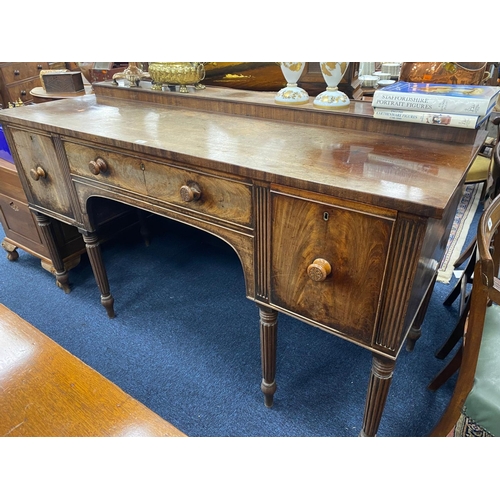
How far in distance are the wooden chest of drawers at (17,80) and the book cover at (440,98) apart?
3154mm

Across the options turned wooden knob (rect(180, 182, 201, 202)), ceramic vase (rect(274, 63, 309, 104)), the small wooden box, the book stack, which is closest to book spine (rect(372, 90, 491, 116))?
the book stack

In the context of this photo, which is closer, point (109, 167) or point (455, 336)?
point (109, 167)

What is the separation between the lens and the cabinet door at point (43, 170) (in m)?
1.31

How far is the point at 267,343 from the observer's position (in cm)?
109

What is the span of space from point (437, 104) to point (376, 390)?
0.68 meters

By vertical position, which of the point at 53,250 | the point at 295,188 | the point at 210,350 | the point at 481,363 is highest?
the point at 295,188

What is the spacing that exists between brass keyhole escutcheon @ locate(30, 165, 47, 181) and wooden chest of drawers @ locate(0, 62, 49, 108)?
2219 millimetres

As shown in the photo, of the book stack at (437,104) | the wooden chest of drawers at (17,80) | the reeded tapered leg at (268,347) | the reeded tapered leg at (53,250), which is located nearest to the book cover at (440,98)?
the book stack at (437,104)

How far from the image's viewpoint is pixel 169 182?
3.31ft

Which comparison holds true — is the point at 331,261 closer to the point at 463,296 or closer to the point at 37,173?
the point at 463,296

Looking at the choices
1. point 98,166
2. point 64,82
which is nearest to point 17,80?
point 64,82

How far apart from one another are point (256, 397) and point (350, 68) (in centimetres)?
107

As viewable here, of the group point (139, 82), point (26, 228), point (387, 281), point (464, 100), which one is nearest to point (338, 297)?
point (387, 281)

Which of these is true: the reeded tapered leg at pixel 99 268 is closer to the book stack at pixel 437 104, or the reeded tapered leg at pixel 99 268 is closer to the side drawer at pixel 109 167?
the side drawer at pixel 109 167
